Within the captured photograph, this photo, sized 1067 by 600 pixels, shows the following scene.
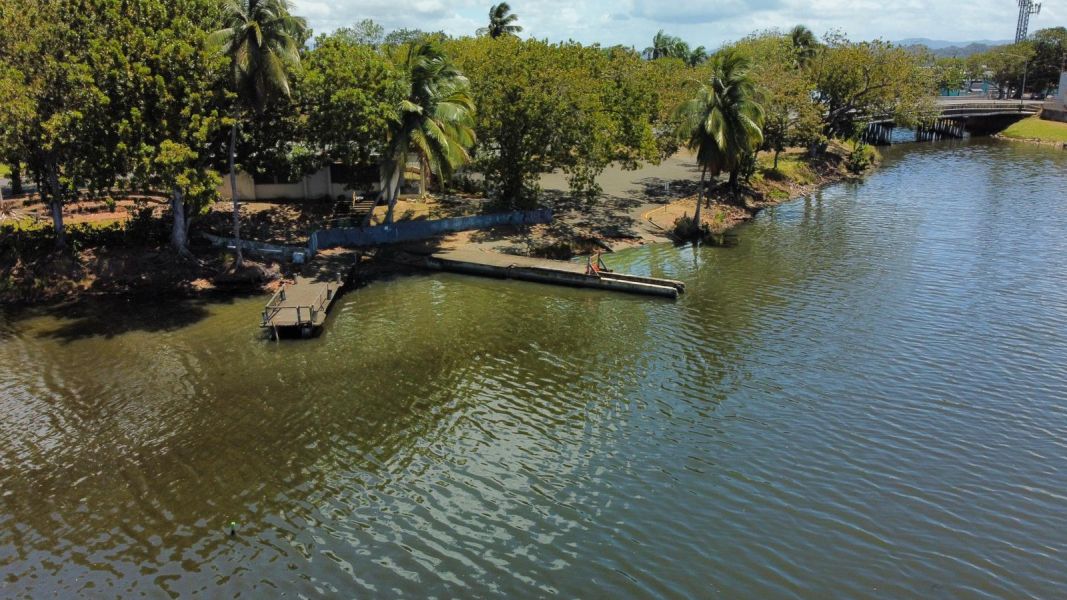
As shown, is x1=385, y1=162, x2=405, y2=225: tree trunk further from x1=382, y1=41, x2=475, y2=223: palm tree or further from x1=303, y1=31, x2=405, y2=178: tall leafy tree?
x1=303, y1=31, x2=405, y2=178: tall leafy tree

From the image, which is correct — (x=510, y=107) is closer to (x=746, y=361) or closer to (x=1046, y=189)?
(x=746, y=361)

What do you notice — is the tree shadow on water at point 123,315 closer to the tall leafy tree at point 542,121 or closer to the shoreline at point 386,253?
the shoreline at point 386,253

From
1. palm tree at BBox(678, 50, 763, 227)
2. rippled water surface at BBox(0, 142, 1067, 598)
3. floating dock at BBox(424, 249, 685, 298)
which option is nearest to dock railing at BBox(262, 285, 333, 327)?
rippled water surface at BBox(0, 142, 1067, 598)

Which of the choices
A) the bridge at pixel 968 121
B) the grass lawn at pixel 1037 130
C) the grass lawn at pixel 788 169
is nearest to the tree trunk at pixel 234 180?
the grass lawn at pixel 788 169

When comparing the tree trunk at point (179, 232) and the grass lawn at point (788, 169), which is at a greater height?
the grass lawn at point (788, 169)

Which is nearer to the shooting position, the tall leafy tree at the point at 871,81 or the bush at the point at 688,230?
the bush at the point at 688,230
